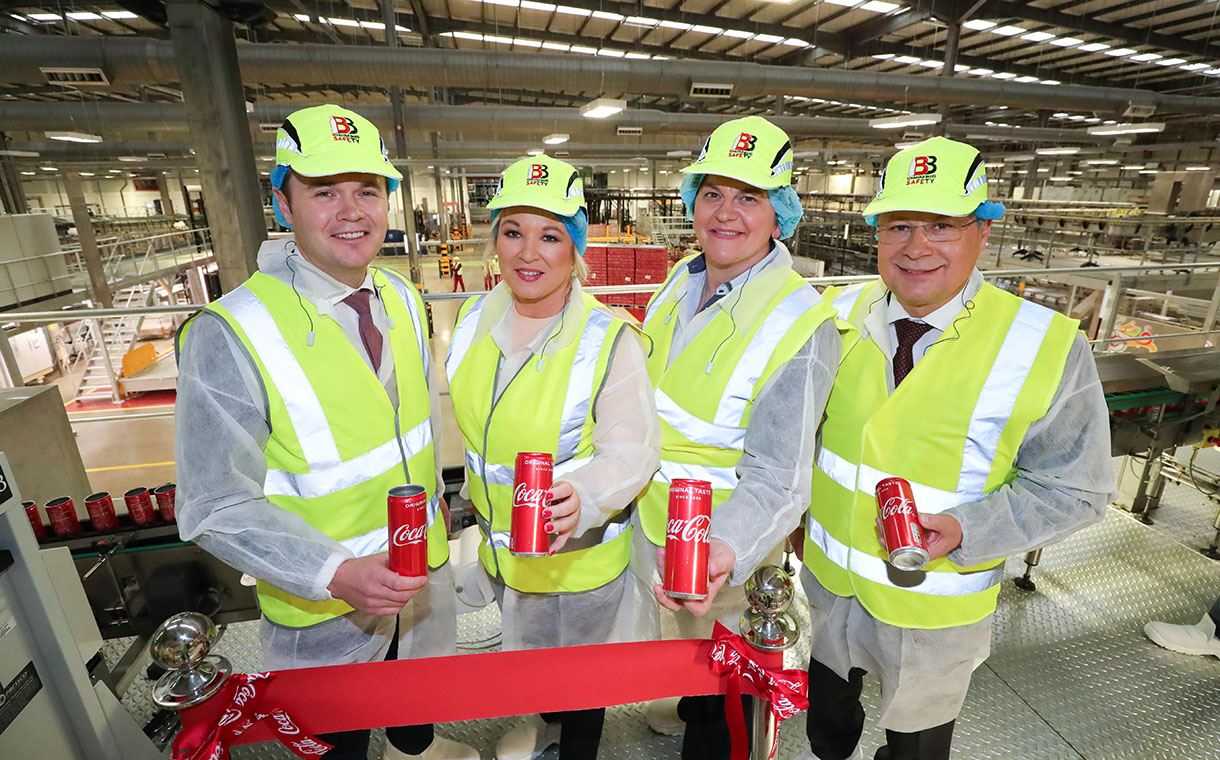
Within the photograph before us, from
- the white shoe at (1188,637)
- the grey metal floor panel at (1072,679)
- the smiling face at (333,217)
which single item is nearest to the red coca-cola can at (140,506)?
the grey metal floor panel at (1072,679)

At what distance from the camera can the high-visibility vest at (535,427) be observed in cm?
163

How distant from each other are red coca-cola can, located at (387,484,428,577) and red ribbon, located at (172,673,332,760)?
1.20ft

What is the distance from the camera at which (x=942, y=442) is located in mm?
1539

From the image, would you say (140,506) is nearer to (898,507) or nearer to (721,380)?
(721,380)

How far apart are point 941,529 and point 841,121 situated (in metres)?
14.4

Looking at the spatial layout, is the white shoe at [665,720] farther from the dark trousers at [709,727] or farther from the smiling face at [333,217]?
the smiling face at [333,217]

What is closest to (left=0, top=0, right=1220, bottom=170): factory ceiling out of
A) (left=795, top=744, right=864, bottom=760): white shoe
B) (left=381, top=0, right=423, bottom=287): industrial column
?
(left=381, top=0, right=423, bottom=287): industrial column

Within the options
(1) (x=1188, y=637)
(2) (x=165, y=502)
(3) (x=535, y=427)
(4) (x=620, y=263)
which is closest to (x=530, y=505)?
(3) (x=535, y=427)

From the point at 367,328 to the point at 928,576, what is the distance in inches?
70.0

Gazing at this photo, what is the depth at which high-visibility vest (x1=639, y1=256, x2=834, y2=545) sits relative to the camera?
1.55m

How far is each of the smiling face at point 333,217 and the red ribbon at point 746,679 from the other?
1375 mm

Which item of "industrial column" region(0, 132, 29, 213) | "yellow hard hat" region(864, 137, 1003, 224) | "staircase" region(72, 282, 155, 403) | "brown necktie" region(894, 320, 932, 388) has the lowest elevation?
"staircase" region(72, 282, 155, 403)

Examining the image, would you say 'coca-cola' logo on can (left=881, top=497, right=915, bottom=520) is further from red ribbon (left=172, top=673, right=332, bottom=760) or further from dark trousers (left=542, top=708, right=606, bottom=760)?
red ribbon (left=172, top=673, right=332, bottom=760)

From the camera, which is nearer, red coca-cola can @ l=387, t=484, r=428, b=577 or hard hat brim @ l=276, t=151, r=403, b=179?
red coca-cola can @ l=387, t=484, r=428, b=577
